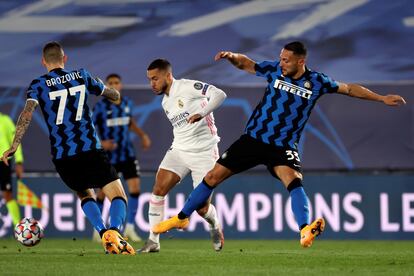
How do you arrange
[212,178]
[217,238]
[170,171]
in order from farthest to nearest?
[217,238], [170,171], [212,178]

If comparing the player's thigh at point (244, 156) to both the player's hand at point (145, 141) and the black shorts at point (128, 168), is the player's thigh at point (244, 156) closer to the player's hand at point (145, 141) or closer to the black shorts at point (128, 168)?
the black shorts at point (128, 168)

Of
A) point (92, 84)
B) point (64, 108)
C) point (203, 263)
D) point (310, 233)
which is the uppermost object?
point (92, 84)

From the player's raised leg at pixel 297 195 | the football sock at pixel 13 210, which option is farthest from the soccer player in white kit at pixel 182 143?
the football sock at pixel 13 210

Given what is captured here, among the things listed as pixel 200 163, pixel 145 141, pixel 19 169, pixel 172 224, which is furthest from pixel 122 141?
pixel 172 224

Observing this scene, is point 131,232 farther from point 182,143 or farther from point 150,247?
point 182,143

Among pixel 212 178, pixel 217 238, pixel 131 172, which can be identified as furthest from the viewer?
pixel 131 172

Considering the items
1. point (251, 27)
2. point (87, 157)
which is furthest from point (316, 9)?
point (87, 157)

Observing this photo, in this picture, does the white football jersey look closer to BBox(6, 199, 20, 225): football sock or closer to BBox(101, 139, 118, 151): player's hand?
BBox(101, 139, 118, 151): player's hand

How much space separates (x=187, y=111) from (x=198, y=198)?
88 centimetres

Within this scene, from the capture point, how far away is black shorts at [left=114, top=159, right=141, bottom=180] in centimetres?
1360

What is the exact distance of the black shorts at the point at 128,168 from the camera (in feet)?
44.6

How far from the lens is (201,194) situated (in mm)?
9547

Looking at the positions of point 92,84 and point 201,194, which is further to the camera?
point 201,194

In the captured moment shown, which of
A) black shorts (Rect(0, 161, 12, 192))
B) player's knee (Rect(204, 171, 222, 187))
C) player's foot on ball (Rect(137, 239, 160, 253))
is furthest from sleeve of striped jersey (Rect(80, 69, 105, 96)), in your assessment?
black shorts (Rect(0, 161, 12, 192))
